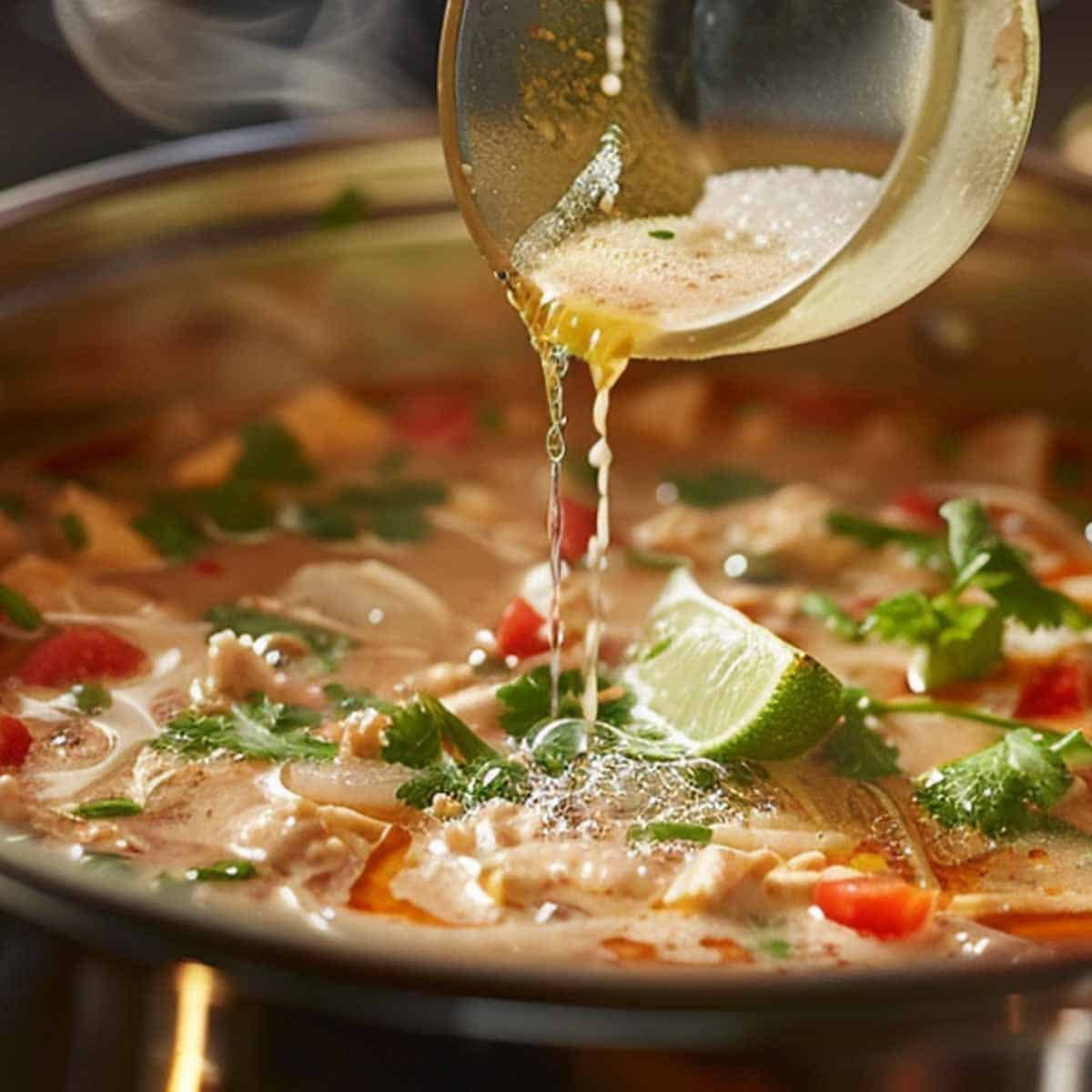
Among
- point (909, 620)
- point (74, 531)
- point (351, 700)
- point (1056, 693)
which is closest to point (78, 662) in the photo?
point (351, 700)

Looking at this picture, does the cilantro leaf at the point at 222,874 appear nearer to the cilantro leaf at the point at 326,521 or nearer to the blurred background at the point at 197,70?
the cilantro leaf at the point at 326,521

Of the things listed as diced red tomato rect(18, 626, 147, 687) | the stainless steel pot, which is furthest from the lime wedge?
the stainless steel pot

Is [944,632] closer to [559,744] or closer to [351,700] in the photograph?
[559,744]

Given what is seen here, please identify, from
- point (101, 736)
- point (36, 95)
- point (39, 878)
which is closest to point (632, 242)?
point (101, 736)

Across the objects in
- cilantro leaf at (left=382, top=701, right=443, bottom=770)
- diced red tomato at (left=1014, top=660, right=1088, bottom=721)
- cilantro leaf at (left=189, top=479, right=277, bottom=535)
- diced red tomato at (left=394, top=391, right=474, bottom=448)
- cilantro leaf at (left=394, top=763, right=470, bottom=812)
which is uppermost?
diced red tomato at (left=394, top=391, right=474, bottom=448)

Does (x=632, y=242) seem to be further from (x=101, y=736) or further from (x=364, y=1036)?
(x=364, y=1036)

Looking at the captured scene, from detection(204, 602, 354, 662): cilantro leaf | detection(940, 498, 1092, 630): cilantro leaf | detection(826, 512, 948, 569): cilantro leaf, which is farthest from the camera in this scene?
detection(826, 512, 948, 569): cilantro leaf

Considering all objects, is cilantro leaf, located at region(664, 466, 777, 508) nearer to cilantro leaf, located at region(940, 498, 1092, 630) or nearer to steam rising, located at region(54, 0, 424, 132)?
cilantro leaf, located at region(940, 498, 1092, 630)
